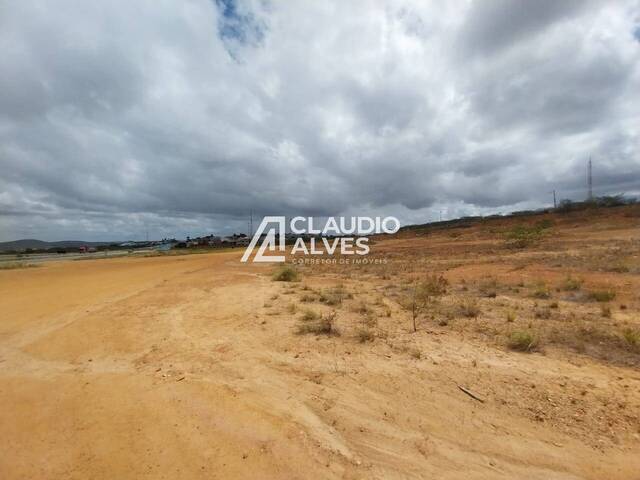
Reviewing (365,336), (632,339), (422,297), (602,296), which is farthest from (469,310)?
(602,296)

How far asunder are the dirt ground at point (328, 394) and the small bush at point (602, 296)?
2.7 inches

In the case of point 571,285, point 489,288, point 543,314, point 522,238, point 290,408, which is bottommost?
point 290,408

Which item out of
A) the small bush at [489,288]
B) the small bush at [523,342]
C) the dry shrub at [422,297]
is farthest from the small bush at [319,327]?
the small bush at [489,288]

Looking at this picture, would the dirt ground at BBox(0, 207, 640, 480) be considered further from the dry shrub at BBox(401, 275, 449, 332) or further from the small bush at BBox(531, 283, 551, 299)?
the small bush at BBox(531, 283, 551, 299)

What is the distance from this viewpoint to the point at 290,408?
3.56 m

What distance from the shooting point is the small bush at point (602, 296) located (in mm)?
7662

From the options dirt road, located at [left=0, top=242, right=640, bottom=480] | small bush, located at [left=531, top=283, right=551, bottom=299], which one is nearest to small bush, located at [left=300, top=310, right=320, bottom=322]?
dirt road, located at [left=0, top=242, right=640, bottom=480]

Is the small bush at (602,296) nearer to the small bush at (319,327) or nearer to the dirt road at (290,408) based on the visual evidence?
the dirt road at (290,408)

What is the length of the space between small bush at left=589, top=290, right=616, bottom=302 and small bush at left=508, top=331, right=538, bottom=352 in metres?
4.06

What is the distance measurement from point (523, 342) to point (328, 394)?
11.0ft

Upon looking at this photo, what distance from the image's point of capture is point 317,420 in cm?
332

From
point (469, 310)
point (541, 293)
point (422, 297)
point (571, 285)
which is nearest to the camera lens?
point (469, 310)

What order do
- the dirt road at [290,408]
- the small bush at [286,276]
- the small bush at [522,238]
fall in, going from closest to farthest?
the dirt road at [290,408]
the small bush at [286,276]
the small bush at [522,238]

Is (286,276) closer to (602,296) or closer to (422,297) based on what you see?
(422,297)
